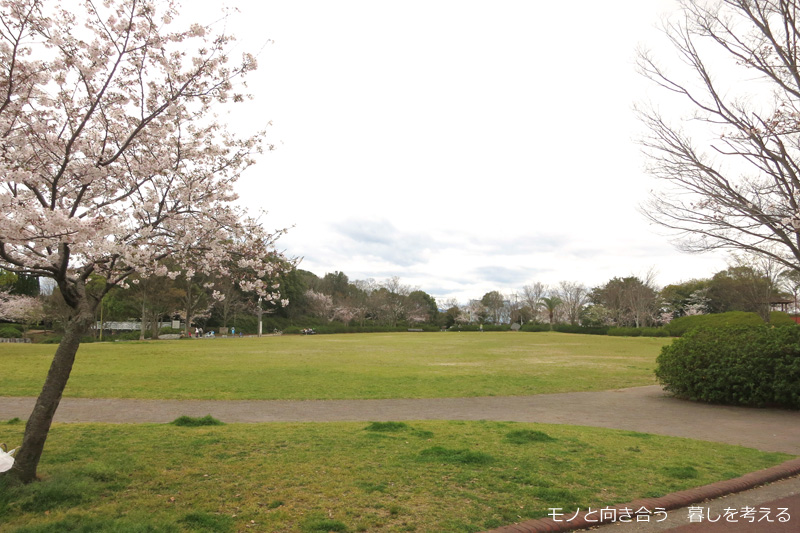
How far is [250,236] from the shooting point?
596cm

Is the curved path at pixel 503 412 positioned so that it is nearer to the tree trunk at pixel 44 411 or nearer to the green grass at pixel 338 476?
the green grass at pixel 338 476

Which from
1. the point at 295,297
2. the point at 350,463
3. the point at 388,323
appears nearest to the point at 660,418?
the point at 350,463

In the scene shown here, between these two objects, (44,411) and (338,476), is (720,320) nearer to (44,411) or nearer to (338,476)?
(338,476)

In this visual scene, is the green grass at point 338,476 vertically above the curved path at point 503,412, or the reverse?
the green grass at point 338,476

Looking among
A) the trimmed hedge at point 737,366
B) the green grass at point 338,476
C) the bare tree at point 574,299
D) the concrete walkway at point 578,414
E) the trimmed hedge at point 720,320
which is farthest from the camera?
the bare tree at point 574,299

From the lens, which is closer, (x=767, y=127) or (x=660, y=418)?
(x=767, y=127)

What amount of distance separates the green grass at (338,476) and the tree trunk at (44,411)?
219mm

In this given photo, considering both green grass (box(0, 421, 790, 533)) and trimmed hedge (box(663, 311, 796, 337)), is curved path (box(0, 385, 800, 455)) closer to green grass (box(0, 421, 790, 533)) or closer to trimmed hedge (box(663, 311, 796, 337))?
green grass (box(0, 421, 790, 533))

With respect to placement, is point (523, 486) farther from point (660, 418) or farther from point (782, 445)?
point (660, 418)

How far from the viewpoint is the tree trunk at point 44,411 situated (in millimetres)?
4414

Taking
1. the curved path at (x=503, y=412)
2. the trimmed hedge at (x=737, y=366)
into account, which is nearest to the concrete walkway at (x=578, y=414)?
the curved path at (x=503, y=412)

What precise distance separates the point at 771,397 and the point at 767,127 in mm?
5921

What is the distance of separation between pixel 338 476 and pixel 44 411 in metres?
2.83

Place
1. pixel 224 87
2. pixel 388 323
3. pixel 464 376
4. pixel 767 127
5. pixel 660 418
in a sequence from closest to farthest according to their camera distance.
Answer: pixel 224 87
pixel 767 127
pixel 660 418
pixel 464 376
pixel 388 323
